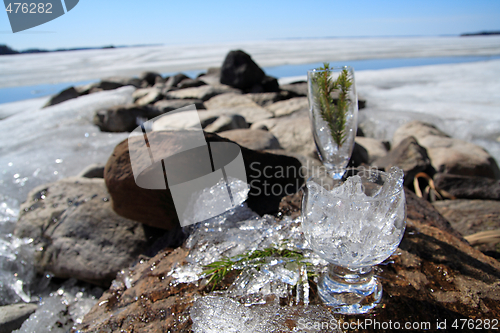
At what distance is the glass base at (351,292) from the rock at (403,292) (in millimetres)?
26

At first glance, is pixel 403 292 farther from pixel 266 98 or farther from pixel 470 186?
pixel 266 98

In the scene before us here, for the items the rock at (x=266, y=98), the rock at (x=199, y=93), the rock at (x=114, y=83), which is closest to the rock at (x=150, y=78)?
the rock at (x=114, y=83)

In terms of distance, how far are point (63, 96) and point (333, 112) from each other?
874cm

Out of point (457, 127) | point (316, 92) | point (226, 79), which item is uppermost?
point (316, 92)

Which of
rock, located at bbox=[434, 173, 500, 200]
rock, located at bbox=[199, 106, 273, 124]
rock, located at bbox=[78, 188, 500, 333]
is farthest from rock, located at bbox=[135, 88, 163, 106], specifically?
rock, located at bbox=[78, 188, 500, 333]

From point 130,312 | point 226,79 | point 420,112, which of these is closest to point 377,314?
point 130,312

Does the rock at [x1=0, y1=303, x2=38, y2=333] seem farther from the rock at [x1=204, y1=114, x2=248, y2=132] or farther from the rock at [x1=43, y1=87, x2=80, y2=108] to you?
the rock at [x1=43, y1=87, x2=80, y2=108]

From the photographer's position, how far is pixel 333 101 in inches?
58.6

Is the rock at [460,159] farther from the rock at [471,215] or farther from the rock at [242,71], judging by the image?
the rock at [242,71]

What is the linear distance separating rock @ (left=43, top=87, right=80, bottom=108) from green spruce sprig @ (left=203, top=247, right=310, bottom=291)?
847 centimetres

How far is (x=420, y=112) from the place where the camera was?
598cm

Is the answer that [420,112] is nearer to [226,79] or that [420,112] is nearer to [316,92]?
[226,79]

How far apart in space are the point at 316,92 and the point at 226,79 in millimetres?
7326

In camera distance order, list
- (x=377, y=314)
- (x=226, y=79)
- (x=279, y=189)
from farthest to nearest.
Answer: (x=226, y=79) → (x=279, y=189) → (x=377, y=314)
